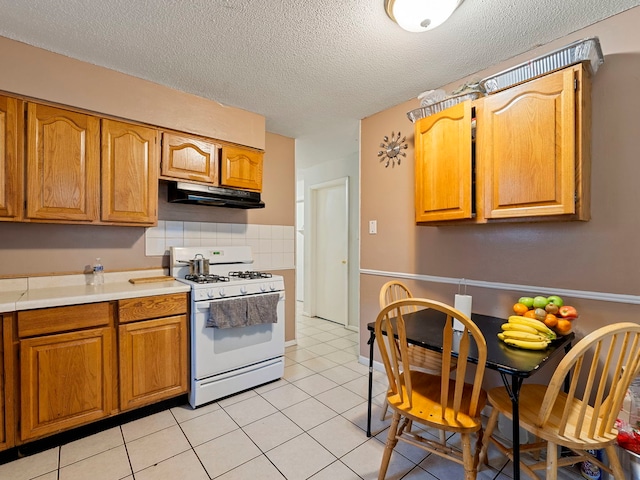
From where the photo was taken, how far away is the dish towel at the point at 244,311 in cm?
220

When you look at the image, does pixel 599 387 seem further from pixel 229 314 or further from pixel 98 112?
pixel 98 112

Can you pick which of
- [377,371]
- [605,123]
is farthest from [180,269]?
[605,123]

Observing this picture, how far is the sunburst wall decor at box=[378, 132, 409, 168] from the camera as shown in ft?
8.71

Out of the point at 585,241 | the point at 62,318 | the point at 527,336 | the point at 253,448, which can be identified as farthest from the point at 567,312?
the point at 62,318

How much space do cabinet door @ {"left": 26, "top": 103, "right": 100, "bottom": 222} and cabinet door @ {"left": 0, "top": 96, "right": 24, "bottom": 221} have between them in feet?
0.14

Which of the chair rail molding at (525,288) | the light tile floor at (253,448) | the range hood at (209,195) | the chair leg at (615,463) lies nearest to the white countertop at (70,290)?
the range hood at (209,195)

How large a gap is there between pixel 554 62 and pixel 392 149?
126cm

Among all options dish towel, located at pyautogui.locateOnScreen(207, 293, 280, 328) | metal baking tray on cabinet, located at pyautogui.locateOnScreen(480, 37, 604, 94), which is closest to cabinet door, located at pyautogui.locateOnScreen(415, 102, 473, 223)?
metal baking tray on cabinet, located at pyautogui.locateOnScreen(480, 37, 604, 94)

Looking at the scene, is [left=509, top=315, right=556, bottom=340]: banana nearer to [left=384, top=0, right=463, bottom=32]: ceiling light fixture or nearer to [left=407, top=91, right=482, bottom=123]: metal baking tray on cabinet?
[left=407, top=91, right=482, bottom=123]: metal baking tray on cabinet

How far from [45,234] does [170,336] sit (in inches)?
43.2

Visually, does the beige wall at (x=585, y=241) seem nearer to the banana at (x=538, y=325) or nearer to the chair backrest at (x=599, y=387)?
the banana at (x=538, y=325)

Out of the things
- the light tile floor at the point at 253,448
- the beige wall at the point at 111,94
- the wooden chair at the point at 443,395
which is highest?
the beige wall at the point at 111,94

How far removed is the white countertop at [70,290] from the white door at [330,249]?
2.39m

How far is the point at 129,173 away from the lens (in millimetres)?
2221
